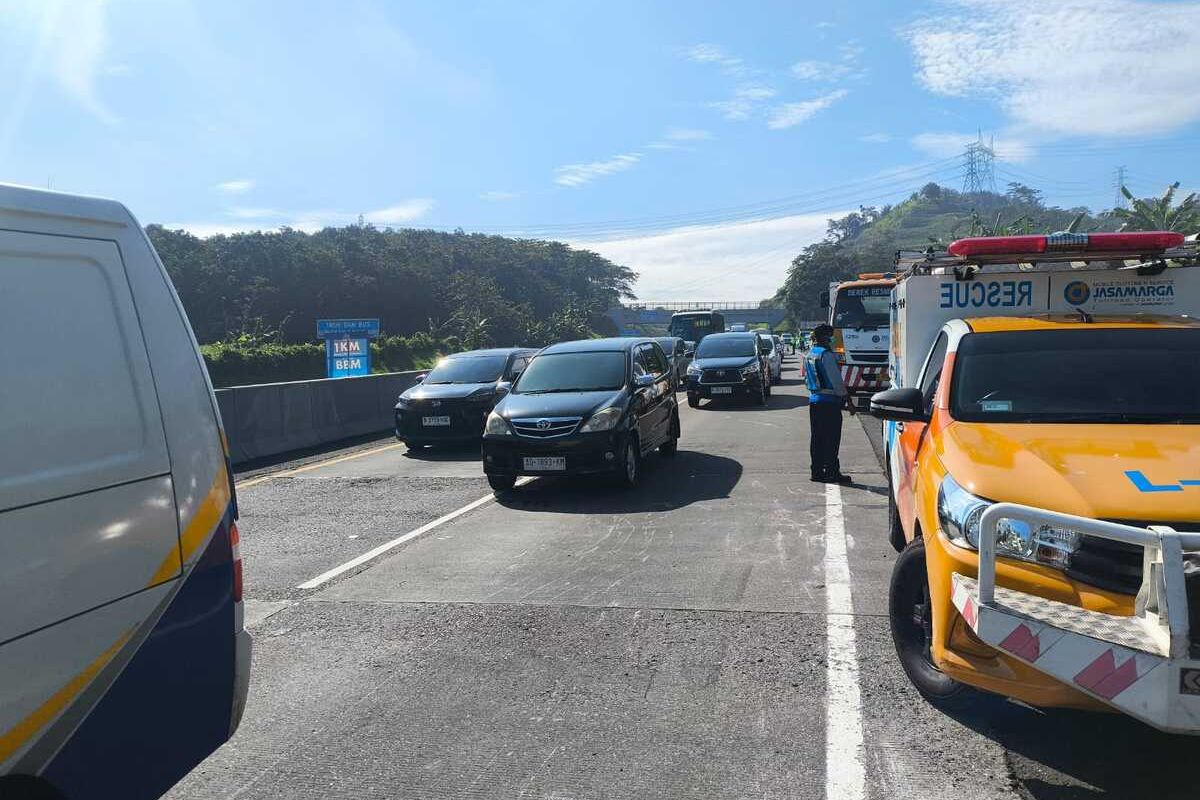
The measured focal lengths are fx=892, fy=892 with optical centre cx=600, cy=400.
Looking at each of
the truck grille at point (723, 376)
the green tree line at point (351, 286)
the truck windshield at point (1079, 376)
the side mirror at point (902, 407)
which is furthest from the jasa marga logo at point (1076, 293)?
the green tree line at point (351, 286)

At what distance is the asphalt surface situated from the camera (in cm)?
354

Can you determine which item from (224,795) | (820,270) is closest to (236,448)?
(224,795)

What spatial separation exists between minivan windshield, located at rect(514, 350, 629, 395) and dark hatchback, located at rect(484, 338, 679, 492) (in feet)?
0.04

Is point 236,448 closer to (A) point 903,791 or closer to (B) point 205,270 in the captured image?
(A) point 903,791

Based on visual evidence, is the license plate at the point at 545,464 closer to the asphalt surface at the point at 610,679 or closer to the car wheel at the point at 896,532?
the asphalt surface at the point at 610,679

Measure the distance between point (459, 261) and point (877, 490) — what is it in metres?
92.3

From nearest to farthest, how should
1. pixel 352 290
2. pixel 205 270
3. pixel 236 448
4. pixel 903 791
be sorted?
1. pixel 903 791
2. pixel 236 448
3. pixel 205 270
4. pixel 352 290

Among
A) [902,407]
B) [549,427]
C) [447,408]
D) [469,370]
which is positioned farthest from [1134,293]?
[469,370]

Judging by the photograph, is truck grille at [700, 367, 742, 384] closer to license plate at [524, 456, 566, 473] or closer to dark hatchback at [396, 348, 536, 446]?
dark hatchback at [396, 348, 536, 446]

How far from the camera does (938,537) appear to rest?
12.5 feet

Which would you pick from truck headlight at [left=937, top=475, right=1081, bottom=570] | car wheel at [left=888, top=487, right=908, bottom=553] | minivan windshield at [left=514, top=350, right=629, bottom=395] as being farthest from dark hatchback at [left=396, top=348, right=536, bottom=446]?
truck headlight at [left=937, top=475, right=1081, bottom=570]

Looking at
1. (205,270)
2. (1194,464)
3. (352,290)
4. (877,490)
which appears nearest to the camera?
(1194,464)

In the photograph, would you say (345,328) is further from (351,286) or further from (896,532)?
(351,286)

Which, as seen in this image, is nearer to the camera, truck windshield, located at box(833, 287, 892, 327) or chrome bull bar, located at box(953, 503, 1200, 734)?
chrome bull bar, located at box(953, 503, 1200, 734)
